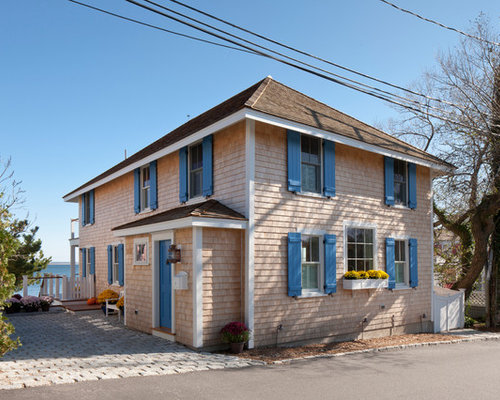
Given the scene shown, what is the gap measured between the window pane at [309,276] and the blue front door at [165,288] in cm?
320

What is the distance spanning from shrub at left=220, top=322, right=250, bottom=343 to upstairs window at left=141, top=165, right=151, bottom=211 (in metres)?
6.61

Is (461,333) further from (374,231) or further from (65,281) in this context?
(65,281)

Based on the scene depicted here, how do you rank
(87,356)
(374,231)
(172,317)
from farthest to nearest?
(374,231), (172,317), (87,356)

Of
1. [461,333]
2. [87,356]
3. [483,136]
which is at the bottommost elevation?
[461,333]

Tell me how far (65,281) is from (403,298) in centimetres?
1229

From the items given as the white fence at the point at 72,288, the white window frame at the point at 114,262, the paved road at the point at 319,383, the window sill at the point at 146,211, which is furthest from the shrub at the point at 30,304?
the paved road at the point at 319,383

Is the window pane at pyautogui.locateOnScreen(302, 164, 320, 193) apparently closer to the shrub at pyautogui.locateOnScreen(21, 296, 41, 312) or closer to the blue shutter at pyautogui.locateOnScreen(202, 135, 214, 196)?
the blue shutter at pyautogui.locateOnScreen(202, 135, 214, 196)

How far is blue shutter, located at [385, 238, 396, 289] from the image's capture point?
12805 millimetres

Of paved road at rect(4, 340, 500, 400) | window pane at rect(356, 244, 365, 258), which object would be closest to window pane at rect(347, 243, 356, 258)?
window pane at rect(356, 244, 365, 258)

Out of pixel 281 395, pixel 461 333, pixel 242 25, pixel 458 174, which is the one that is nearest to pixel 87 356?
pixel 281 395

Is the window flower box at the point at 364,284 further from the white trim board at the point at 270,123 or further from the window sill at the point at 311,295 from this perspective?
the white trim board at the point at 270,123

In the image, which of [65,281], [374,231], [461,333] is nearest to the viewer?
[374,231]

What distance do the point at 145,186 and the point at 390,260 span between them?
8045 millimetres

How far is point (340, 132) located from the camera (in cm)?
1159
